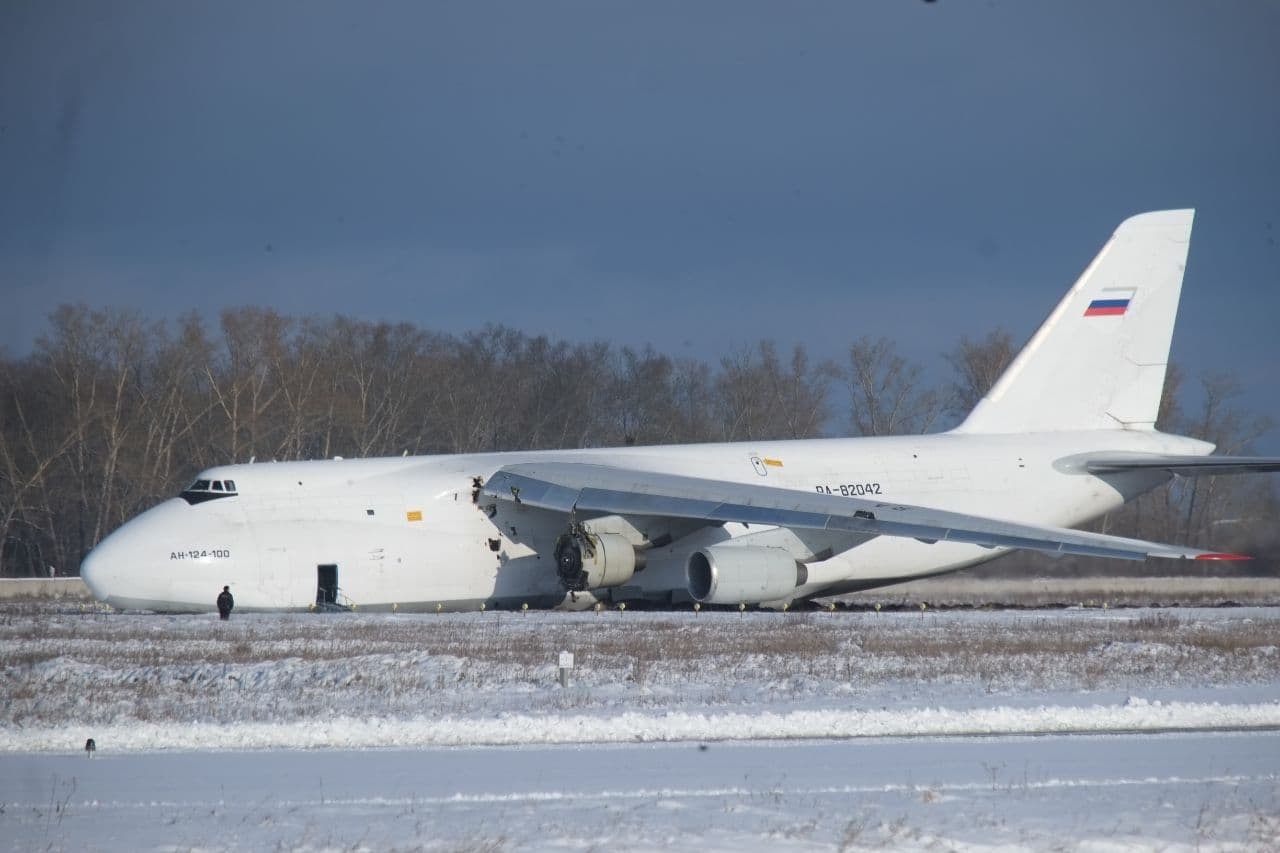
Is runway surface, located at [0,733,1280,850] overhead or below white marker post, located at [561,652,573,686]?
below

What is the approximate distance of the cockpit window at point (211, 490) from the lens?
2259 centimetres

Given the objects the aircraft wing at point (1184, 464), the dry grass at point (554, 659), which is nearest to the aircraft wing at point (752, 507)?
the dry grass at point (554, 659)

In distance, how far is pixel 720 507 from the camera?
22.0 meters

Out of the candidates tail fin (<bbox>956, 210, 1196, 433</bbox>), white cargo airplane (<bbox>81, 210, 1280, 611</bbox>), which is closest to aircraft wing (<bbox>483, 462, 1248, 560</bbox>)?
white cargo airplane (<bbox>81, 210, 1280, 611</bbox>)

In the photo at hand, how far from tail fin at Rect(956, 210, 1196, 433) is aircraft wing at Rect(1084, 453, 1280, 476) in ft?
4.57

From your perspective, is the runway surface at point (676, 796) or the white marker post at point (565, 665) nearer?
the runway surface at point (676, 796)

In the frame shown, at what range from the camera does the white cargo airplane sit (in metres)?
21.9

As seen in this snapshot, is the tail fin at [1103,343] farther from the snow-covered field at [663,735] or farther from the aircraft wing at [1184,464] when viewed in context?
the snow-covered field at [663,735]

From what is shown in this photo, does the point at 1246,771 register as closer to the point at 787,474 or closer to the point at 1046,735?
the point at 1046,735

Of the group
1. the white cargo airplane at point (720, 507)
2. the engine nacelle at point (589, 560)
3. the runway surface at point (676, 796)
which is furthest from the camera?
the engine nacelle at point (589, 560)

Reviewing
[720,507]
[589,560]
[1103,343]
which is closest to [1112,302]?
[1103,343]

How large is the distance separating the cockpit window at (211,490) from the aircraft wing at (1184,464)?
1485cm

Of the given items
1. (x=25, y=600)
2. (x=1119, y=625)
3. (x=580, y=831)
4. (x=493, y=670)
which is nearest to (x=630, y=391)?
(x=25, y=600)

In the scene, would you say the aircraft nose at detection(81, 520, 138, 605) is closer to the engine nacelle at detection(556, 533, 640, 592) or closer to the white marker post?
the engine nacelle at detection(556, 533, 640, 592)
